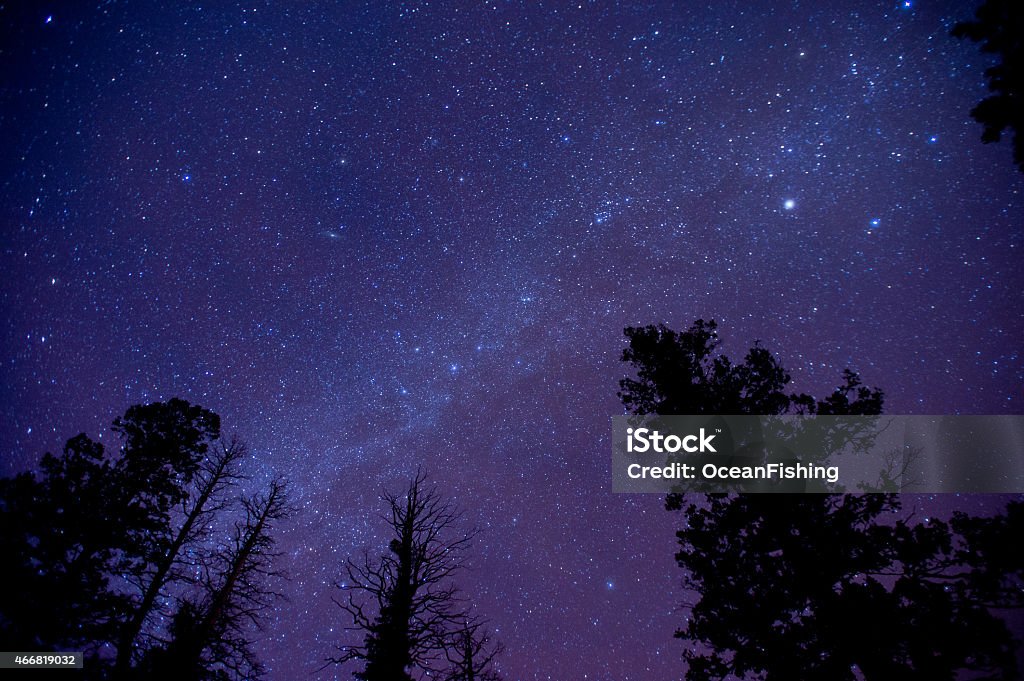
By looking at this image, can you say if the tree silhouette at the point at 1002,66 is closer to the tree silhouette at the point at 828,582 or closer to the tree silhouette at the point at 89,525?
the tree silhouette at the point at 828,582

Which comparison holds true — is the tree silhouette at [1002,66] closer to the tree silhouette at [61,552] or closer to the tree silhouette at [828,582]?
the tree silhouette at [828,582]

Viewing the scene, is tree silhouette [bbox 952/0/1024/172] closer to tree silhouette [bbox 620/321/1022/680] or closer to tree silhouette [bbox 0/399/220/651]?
tree silhouette [bbox 620/321/1022/680]

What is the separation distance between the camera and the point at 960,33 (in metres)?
4.68

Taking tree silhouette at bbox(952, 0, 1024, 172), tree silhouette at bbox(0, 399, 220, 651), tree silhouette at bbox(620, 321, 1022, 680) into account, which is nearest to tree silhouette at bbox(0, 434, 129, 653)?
tree silhouette at bbox(0, 399, 220, 651)

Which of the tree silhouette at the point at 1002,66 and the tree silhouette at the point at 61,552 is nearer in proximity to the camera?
the tree silhouette at the point at 1002,66

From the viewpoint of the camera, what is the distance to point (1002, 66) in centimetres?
463

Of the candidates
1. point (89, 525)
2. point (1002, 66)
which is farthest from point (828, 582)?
point (89, 525)

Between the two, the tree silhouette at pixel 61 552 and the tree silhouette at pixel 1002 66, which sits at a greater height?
the tree silhouette at pixel 1002 66

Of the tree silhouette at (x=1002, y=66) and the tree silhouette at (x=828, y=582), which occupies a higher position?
the tree silhouette at (x=1002, y=66)

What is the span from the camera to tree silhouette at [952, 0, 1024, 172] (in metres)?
4.47

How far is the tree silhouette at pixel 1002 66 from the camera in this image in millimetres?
4469

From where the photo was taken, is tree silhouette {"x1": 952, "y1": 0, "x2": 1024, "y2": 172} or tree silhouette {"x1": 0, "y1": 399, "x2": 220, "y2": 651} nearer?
tree silhouette {"x1": 952, "y1": 0, "x2": 1024, "y2": 172}

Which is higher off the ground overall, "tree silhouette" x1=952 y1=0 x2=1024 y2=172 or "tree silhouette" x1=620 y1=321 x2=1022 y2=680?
"tree silhouette" x1=952 y1=0 x2=1024 y2=172

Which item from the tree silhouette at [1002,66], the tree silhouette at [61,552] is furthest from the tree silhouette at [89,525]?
the tree silhouette at [1002,66]
